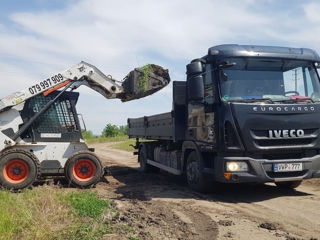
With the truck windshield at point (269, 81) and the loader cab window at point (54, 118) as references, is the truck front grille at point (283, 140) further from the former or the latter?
the loader cab window at point (54, 118)

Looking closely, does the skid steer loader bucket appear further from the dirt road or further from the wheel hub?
the wheel hub

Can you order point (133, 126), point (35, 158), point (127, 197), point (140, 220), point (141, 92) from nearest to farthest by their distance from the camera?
point (140, 220) → point (127, 197) → point (35, 158) → point (141, 92) → point (133, 126)

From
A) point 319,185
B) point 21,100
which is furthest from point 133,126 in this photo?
point 319,185

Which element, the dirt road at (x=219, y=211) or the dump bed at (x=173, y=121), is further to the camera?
the dump bed at (x=173, y=121)

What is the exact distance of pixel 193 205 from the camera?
725 cm

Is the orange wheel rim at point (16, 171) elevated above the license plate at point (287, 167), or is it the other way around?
the license plate at point (287, 167)

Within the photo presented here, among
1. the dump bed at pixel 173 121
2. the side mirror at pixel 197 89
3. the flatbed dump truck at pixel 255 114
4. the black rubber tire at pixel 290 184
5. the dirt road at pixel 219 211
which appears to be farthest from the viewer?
the dump bed at pixel 173 121

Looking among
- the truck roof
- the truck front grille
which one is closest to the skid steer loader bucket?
the truck roof

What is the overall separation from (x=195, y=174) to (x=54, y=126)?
398 cm

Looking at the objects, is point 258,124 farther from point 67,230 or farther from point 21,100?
point 21,100

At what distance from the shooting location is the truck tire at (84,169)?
946 centimetres

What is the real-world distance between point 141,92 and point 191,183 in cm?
290

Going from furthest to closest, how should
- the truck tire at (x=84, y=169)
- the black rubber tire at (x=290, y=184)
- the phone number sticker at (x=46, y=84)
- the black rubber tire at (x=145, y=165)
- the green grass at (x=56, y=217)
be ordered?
the black rubber tire at (x=145, y=165) → the phone number sticker at (x=46, y=84) → the truck tire at (x=84, y=169) → the black rubber tire at (x=290, y=184) → the green grass at (x=56, y=217)

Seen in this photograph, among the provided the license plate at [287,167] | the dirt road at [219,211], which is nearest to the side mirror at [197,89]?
the license plate at [287,167]
